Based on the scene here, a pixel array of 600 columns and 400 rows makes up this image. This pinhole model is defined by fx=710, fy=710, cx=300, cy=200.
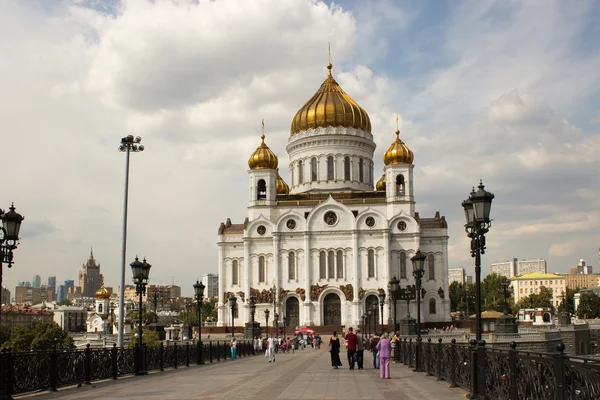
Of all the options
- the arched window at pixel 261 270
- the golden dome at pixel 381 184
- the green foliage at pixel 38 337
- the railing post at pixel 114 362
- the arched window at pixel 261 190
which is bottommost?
the green foliage at pixel 38 337

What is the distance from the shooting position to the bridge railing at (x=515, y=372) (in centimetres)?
844

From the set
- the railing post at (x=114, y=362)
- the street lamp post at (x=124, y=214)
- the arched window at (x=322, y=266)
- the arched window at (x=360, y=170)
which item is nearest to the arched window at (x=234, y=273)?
the arched window at (x=322, y=266)

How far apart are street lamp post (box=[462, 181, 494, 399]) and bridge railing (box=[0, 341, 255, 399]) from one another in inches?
328

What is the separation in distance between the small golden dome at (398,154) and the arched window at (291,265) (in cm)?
1282

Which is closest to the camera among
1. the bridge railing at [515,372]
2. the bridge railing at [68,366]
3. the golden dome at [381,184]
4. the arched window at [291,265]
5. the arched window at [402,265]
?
the bridge railing at [515,372]

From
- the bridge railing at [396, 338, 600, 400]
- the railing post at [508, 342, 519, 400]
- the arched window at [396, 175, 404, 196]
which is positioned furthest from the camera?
the arched window at [396, 175, 404, 196]

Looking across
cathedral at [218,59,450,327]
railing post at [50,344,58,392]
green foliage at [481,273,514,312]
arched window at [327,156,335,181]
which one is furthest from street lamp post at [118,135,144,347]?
green foliage at [481,273,514,312]

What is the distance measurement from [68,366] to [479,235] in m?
9.65

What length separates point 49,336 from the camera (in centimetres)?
6688

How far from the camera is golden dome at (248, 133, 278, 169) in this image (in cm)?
7019

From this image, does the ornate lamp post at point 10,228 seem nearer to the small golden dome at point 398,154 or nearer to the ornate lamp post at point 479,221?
the ornate lamp post at point 479,221

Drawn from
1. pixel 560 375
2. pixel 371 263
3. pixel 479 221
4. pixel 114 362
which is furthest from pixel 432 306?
pixel 560 375

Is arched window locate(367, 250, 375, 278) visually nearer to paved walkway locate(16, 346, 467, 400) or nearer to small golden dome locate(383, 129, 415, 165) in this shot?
small golden dome locate(383, 129, 415, 165)

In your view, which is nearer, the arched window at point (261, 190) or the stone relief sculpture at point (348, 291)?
the stone relief sculpture at point (348, 291)
